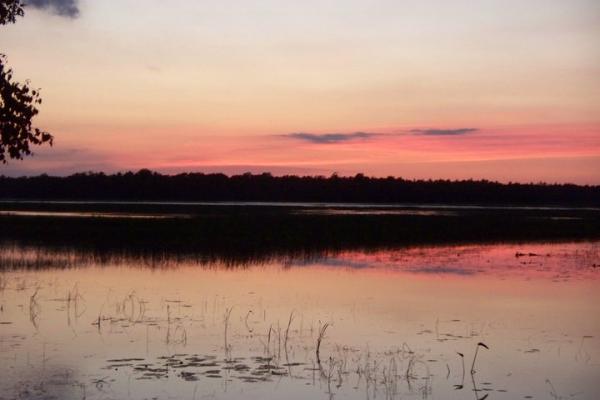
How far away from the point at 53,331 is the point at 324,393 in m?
6.76

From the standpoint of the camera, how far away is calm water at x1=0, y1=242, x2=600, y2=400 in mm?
11672

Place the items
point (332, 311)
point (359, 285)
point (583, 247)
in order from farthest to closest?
point (583, 247) → point (359, 285) → point (332, 311)

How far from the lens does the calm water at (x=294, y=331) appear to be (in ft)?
38.3

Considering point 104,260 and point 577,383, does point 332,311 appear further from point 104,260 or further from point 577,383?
point 104,260

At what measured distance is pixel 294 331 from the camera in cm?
1592

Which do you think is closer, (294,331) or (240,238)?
(294,331)

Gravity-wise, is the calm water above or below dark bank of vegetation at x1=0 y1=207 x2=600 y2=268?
below

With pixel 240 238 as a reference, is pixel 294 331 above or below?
below

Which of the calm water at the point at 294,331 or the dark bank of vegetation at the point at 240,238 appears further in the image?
the dark bank of vegetation at the point at 240,238

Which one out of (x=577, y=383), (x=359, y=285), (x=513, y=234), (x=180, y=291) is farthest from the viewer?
(x=513, y=234)

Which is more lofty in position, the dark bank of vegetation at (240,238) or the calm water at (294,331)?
the dark bank of vegetation at (240,238)

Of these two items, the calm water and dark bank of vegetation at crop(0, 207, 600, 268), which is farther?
dark bank of vegetation at crop(0, 207, 600, 268)

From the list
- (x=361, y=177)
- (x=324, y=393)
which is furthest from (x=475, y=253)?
(x=361, y=177)

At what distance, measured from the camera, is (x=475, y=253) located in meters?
34.3
